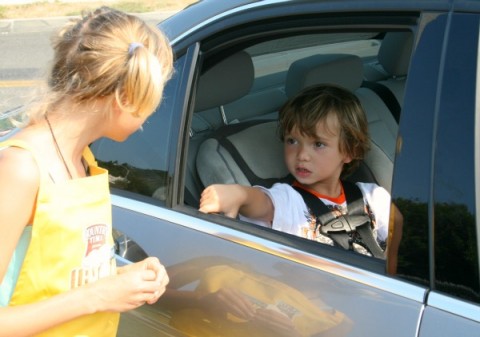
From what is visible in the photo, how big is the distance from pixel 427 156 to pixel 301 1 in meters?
0.56

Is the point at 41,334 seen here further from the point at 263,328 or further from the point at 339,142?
the point at 339,142

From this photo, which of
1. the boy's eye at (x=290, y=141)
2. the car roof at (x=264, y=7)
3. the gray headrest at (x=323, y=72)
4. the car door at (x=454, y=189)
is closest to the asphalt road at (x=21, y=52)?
the gray headrest at (x=323, y=72)

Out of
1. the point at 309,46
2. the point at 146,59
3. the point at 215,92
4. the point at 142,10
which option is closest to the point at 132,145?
the point at 215,92

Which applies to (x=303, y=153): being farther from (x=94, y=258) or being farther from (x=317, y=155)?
(x=94, y=258)

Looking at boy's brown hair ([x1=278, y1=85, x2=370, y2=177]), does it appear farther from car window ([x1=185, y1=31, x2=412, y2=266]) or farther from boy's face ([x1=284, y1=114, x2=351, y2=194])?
car window ([x1=185, y1=31, x2=412, y2=266])

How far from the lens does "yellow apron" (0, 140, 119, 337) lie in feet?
4.93

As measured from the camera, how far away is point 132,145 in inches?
84.2

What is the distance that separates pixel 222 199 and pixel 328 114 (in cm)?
59

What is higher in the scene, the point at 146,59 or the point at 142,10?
the point at 142,10

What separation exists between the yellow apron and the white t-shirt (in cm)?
76

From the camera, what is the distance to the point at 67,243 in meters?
1.55

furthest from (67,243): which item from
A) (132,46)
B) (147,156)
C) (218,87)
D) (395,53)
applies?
(395,53)

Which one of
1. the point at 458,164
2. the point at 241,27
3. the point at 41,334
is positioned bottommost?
the point at 41,334

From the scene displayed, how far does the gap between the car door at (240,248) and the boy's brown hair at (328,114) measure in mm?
419
